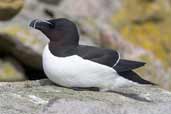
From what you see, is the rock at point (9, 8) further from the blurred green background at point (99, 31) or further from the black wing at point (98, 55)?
the black wing at point (98, 55)

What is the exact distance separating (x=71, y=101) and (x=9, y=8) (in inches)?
180

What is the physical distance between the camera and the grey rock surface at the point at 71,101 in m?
4.94

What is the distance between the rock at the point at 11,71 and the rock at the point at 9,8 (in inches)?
25.3

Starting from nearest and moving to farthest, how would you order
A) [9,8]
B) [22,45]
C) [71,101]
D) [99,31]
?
[71,101]
[22,45]
[9,8]
[99,31]

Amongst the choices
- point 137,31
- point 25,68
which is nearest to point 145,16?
point 137,31

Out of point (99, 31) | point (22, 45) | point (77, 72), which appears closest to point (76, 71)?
point (77, 72)

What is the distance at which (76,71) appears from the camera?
5262 mm

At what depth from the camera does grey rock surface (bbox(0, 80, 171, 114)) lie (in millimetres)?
4943

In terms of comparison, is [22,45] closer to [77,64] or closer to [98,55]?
[98,55]

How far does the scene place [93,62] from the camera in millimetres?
5332

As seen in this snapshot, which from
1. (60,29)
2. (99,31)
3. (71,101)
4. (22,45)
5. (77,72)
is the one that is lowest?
(99,31)

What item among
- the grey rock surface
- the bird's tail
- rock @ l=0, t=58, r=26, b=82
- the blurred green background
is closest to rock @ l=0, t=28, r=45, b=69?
the blurred green background

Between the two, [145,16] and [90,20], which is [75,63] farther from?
[145,16]

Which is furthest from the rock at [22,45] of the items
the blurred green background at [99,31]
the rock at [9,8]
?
the rock at [9,8]
